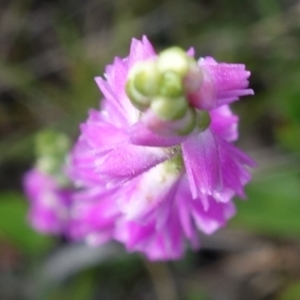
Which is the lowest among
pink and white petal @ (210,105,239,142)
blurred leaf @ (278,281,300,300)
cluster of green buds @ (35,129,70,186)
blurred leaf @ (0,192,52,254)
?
blurred leaf @ (278,281,300,300)

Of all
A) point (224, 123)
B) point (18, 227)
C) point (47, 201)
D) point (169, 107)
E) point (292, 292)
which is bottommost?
point (292, 292)

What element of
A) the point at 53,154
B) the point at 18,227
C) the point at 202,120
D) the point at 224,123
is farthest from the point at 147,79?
the point at 18,227

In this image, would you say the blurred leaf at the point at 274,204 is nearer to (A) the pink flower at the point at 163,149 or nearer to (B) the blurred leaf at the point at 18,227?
(A) the pink flower at the point at 163,149

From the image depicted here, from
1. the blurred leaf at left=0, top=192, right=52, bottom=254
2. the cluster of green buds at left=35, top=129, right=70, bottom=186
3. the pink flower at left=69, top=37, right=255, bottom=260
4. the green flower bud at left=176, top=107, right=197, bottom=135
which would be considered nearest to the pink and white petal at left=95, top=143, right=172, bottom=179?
the pink flower at left=69, top=37, right=255, bottom=260

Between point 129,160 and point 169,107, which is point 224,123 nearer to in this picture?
point 129,160

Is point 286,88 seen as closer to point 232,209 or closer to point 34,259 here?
point 232,209

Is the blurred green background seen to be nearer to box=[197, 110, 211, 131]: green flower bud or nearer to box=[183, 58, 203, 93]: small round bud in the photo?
box=[197, 110, 211, 131]: green flower bud
